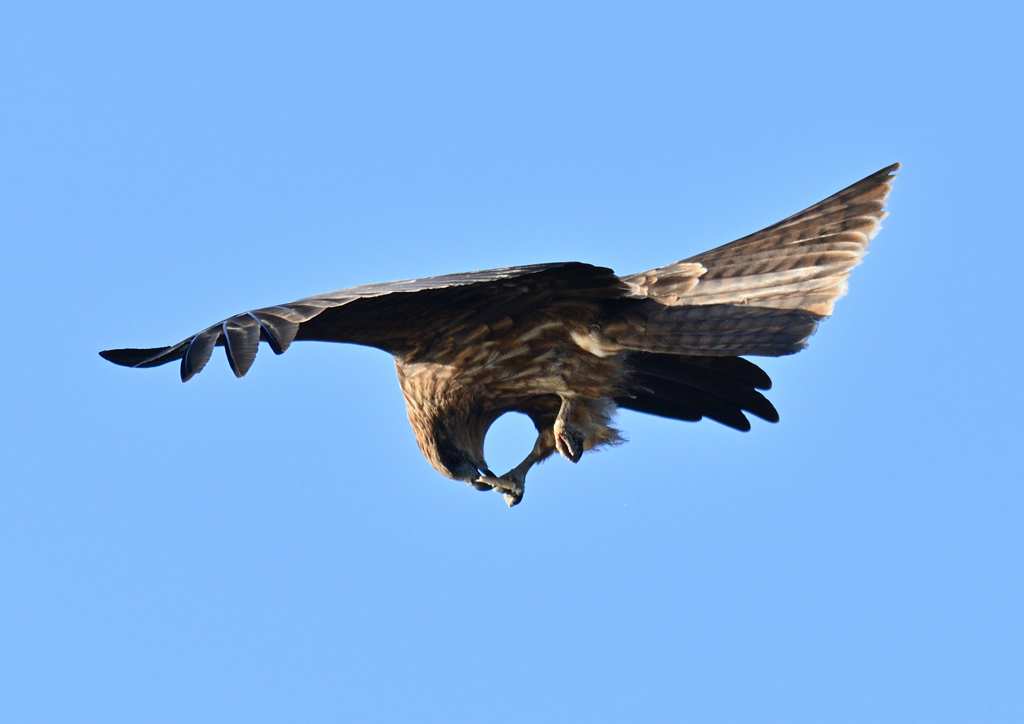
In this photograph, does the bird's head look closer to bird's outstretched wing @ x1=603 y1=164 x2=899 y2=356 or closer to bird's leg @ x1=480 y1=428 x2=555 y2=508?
bird's leg @ x1=480 y1=428 x2=555 y2=508

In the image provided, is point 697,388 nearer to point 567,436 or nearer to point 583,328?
point 567,436

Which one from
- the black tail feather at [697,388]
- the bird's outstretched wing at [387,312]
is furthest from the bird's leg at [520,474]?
the bird's outstretched wing at [387,312]

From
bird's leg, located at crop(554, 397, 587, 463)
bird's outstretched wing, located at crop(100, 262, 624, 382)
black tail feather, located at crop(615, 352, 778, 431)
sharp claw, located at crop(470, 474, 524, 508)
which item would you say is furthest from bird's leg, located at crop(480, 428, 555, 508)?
bird's outstretched wing, located at crop(100, 262, 624, 382)

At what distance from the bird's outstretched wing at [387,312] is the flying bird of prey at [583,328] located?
1 cm

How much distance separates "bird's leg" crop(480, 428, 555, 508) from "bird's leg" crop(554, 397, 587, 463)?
0.19m

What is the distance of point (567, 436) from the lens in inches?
281

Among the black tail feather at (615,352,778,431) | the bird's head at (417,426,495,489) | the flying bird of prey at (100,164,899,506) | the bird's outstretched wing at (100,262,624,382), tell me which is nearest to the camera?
the bird's outstretched wing at (100,262,624,382)

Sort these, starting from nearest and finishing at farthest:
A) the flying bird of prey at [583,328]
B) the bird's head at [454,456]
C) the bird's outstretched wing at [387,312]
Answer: the bird's outstretched wing at [387,312] → the flying bird of prey at [583,328] → the bird's head at [454,456]

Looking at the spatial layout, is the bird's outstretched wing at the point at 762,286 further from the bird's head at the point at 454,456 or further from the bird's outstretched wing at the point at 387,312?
the bird's head at the point at 454,456

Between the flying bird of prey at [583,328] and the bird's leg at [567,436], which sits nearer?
the flying bird of prey at [583,328]

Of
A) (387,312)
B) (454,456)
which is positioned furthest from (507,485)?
(387,312)

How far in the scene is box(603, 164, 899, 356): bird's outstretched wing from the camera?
6418mm

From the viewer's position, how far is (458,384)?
695cm

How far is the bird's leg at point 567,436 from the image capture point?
281 inches
